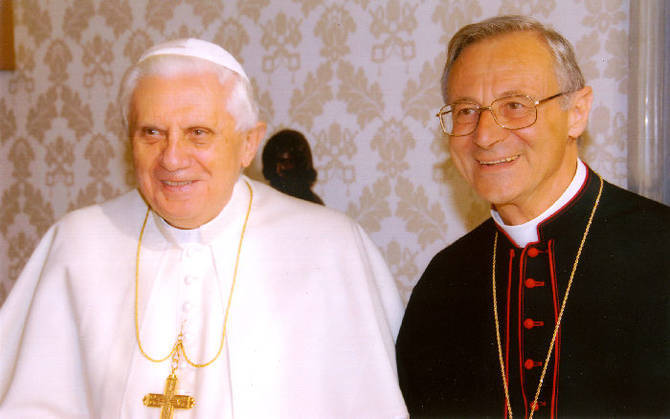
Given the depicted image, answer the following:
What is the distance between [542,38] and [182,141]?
4.36ft

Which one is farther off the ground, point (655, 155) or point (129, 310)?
point (655, 155)

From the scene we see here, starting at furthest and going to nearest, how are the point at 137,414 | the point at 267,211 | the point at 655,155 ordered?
the point at 655,155 < the point at 267,211 < the point at 137,414

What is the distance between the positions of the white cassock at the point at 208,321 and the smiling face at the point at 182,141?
19cm

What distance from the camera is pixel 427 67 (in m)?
3.55

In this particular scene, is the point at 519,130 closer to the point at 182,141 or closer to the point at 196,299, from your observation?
the point at 182,141

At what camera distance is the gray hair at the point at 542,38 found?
2361mm

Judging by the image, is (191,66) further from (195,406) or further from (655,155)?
(655,155)

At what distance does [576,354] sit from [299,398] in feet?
3.24

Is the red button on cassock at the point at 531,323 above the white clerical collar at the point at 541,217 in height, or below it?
below

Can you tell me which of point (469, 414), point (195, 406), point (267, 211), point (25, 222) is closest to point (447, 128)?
point (267, 211)

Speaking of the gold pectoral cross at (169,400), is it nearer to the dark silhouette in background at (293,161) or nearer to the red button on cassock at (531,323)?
the red button on cassock at (531,323)

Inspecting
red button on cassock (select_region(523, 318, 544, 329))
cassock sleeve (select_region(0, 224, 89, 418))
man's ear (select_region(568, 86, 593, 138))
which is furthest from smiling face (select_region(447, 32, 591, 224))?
cassock sleeve (select_region(0, 224, 89, 418))

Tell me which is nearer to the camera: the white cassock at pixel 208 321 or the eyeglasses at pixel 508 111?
the eyeglasses at pixel 508 111

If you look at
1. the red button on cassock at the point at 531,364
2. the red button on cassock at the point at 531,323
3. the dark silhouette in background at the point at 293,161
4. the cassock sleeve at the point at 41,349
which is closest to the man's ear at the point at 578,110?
the red button on cassock at the point at 531,323
